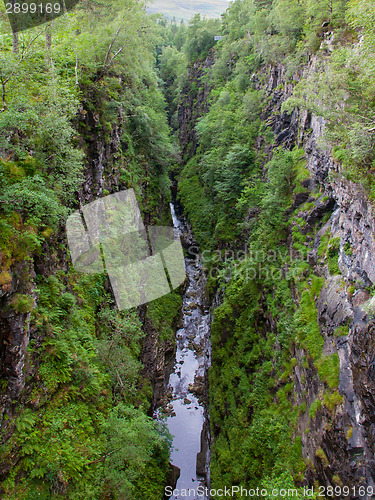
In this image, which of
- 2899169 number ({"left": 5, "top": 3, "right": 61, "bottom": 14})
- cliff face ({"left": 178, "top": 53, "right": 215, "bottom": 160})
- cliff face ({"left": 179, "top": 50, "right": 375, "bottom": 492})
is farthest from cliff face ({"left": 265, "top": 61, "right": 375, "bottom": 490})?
cliff face ({"left": 178, "top": 53, "right": 215, "bottom": 160})

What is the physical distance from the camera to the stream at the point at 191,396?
17864 mm

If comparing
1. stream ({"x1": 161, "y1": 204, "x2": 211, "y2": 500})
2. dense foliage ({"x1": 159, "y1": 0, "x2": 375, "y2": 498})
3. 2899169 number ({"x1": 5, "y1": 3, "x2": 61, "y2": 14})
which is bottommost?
stream ({"x1": 161, "y1": 204, "x2": 211, "y2": 500})

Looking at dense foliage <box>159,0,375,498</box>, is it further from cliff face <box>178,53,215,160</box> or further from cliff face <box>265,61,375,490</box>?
cliff face <box>178,53,215,160</box>

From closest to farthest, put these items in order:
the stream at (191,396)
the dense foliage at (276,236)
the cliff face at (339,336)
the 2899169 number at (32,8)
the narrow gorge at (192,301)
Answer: the cliff face at (339,336) → the narrow gorge at (192,301) → the dense foliage at (276,236) → the 2899169 number at (32,8) → the stream at (191,396)

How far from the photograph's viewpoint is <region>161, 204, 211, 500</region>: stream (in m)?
17.9

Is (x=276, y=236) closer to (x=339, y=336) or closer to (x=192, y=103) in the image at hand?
(x=339, y=336)

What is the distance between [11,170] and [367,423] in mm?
12933

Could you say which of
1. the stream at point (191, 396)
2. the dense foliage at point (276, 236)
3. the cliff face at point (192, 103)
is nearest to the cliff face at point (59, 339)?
the stream at point (191, 396)

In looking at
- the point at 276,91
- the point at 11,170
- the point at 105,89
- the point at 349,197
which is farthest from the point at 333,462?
the point at 276,91

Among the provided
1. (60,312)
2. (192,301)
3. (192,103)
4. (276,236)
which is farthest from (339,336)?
(192,103)

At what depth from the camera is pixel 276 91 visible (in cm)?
2673

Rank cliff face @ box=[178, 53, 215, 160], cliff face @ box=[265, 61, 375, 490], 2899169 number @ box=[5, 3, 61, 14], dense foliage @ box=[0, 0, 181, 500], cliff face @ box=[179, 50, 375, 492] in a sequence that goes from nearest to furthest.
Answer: cliff face @ box=[265, 61, 375, 490]
cliff face @ box=[179, 50, 375, 492]
dense foliage @ box=[0, 0, 181, 500]
2899169 number @ box=[5, 3, 61, 14]
cliff face @ box=[178, 53, 215, 160]

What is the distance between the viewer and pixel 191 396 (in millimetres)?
21984

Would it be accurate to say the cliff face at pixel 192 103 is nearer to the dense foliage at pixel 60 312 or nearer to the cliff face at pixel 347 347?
→ the dense foliage at pixel 60 312
